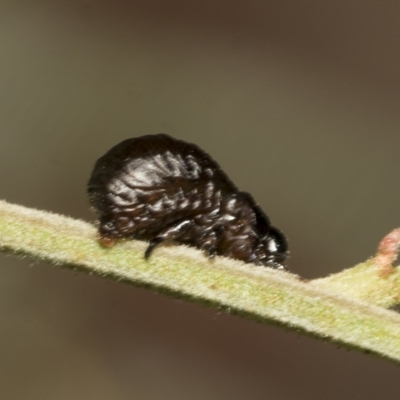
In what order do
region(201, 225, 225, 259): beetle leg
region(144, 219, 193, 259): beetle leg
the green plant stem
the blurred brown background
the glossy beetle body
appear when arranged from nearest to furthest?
the green plant stem < region(144, 219, 193, 259): beetle leg < region(201, 225, 225, 259): beetle leg < the glossy beetle body < the blurred brown background

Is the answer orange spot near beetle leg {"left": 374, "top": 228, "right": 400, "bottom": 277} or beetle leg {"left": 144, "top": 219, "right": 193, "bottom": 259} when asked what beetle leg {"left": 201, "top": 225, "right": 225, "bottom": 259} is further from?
orange spot near beetle leg {"left": 374, "top": 228, "right": 400, "bottom": 277}

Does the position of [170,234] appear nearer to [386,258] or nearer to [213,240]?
[213,240]

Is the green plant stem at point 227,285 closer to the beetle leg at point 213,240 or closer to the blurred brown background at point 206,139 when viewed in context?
the beetle leg at point 213,240

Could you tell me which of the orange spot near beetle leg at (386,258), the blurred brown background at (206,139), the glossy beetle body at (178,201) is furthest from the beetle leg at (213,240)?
the blurred brown background at (206,139)

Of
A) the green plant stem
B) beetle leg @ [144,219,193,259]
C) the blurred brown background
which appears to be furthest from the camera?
the blurred brown background

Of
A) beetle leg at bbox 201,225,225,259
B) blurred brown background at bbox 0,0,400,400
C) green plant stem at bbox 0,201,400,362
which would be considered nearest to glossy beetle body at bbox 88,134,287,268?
beetle leg at bbox 201,225,225,259

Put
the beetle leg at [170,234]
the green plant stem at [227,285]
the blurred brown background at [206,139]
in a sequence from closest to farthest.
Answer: the green plant stem at [227,285]
the beetle leg at [170,234]
the blurred brown background at [206,139]

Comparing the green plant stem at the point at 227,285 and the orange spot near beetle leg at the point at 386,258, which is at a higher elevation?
the orange spot near beetle leg at the point at 386,258

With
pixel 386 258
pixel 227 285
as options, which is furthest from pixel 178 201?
pixel 386 258
